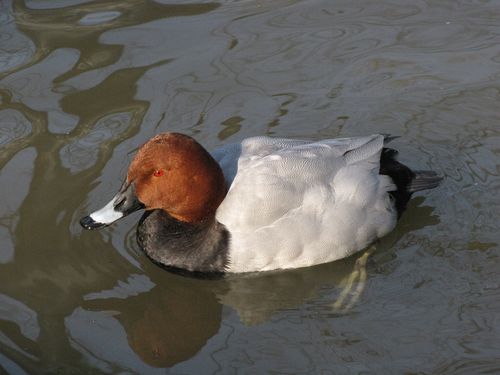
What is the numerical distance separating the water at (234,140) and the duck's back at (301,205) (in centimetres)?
24

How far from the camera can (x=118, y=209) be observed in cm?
407

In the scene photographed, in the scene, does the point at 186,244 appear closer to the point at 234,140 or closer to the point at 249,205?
the point at 249,205

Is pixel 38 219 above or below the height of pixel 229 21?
below

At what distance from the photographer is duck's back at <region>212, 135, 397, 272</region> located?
405 centimetres

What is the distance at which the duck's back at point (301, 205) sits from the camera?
4051mm

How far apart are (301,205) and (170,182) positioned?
0.88 m

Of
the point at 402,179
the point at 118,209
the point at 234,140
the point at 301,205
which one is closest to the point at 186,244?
the point at 118,209

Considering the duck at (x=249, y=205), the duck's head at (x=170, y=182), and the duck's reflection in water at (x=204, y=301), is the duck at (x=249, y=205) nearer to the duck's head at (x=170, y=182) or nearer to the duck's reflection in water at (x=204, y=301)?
the duck's head at (x=170, y=182)

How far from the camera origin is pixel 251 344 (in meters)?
3.77

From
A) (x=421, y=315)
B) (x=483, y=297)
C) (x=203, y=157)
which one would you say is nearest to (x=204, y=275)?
(x=203, y=157)

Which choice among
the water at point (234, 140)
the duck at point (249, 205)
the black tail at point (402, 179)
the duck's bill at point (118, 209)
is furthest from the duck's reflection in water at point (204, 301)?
the duck's bill at point (118, 209)

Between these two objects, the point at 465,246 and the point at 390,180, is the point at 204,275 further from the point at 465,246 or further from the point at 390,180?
A: the point at 465,246

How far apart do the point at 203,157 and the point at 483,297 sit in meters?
2.02

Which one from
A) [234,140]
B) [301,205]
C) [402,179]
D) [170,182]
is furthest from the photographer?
[234,140]
